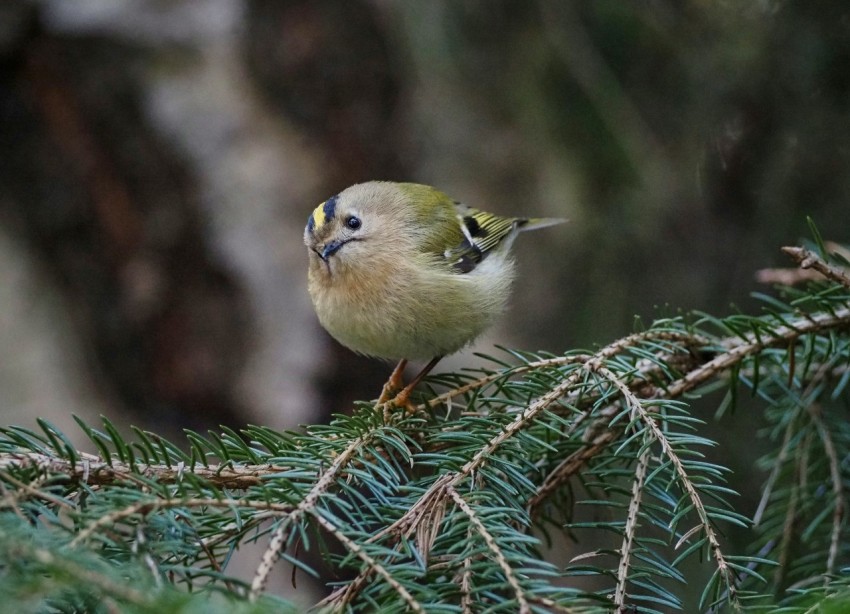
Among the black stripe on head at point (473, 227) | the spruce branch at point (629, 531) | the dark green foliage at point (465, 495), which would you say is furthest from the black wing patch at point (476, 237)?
the spruce branch at point (629, 531)

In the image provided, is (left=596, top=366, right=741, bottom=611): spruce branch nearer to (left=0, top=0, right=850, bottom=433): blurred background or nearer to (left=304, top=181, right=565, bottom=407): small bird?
(left=304, top=181, right=565, bottom=407): small bird

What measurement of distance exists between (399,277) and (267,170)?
4.43 feet

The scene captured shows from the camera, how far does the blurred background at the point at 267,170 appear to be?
296cm

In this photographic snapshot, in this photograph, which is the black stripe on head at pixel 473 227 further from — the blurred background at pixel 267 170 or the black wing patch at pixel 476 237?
the blurred background at pixel 267 170

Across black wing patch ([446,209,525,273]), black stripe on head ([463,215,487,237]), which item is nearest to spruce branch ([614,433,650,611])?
black wing patch ([446,209,525,273])

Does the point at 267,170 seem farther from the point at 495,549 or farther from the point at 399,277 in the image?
the point at 495,549

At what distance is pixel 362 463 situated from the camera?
4.48ft

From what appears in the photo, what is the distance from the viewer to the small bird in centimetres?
232

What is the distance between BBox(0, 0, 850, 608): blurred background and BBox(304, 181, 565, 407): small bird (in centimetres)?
57

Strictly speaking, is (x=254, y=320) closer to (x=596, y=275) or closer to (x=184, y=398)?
(x=184, y=398)

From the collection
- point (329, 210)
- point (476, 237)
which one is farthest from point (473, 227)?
point (329, 210)

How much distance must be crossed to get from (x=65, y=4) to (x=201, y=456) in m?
2.81

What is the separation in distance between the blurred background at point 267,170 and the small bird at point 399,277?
568mm

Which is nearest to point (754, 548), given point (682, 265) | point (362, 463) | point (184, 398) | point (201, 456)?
point (362, 463)
